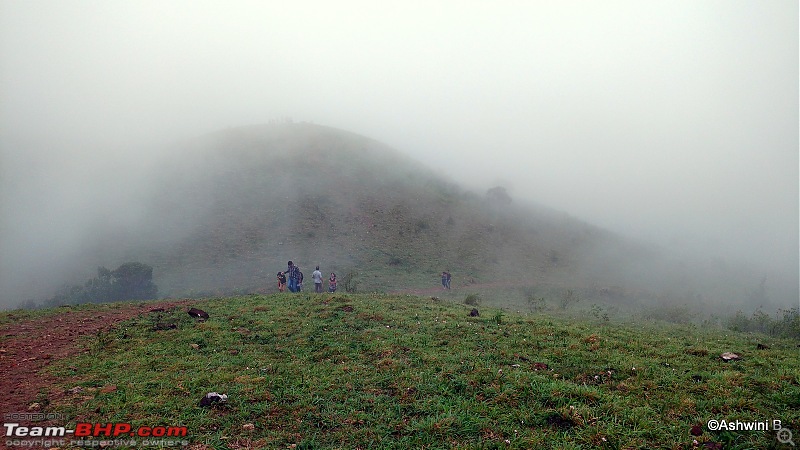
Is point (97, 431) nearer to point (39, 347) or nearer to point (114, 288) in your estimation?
point (39, 347)

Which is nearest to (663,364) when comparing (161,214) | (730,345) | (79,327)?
(730,345)

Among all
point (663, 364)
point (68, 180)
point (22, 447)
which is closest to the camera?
point (22, 447)

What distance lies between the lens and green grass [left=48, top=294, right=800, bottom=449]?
6.91 m

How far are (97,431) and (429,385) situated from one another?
246 inches

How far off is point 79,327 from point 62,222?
40545 millimetres

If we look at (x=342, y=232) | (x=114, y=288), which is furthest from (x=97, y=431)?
(x=342, y=232)

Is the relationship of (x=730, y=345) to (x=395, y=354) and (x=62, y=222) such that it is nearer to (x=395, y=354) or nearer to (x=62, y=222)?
(x=395, y=354)

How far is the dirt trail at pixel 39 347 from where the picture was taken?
8.43m

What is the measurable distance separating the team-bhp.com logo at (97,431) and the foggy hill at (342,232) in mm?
26209

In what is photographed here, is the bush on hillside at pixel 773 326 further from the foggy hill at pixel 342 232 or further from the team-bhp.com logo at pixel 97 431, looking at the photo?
the team-bhp.com logo at pixel 97 431

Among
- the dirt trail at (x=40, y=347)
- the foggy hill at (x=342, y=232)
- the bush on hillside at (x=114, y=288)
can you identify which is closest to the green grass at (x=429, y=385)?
the dirt trail at (x=40, y=347)

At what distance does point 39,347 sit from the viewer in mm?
12117

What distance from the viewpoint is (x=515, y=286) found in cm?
4088

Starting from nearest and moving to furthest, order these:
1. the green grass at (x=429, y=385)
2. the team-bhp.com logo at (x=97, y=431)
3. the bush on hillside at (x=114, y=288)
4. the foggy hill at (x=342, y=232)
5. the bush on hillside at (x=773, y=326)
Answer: the green grass at (x=429, y=385) < the team-bhp.com logo at (x=97, y=431) < the bush on hillside at (x=773, y=326) < the bush on hillside at (x=114, y=288) < the foggy hill at (x=342, y=232)
